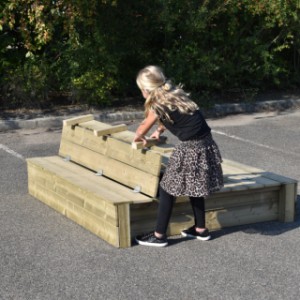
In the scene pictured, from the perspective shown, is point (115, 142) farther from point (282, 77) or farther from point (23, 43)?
point (282, 77)

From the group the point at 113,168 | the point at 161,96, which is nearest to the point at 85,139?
the point at 113,168

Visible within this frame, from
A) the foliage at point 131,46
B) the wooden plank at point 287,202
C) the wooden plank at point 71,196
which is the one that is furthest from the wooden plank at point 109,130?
the foliage at point 131,46

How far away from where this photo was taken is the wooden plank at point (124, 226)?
5.22 m

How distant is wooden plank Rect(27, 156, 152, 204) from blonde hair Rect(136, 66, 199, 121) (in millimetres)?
739

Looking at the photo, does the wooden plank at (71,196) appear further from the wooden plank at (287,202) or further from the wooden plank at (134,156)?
the wooden plank at (287,202)

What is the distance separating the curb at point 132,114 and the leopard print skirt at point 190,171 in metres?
5.90

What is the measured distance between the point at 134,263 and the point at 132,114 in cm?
669

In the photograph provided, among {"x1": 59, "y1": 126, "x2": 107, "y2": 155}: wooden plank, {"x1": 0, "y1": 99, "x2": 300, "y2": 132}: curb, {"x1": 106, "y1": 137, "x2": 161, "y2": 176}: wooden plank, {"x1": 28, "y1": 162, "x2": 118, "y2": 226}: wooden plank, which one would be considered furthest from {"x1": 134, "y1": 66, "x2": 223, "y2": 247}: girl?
{"x1": 0, "y1": 99, "x2": 300, "y2": 132}: curb

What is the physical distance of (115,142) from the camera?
5.95m

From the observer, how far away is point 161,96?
16.6ft

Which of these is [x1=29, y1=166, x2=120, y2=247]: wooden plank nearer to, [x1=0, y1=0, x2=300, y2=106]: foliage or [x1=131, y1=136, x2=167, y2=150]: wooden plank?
[x1=131, y1=136, x2=167, y2=150]: wooden plank

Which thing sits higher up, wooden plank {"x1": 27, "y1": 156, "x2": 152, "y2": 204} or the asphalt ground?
wooden plank {"x1": 27, "y1": 156, "x2": 152, "y2": 204}

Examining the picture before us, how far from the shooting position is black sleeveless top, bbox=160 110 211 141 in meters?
5.13

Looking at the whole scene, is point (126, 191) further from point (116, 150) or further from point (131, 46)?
point (131, 46)
